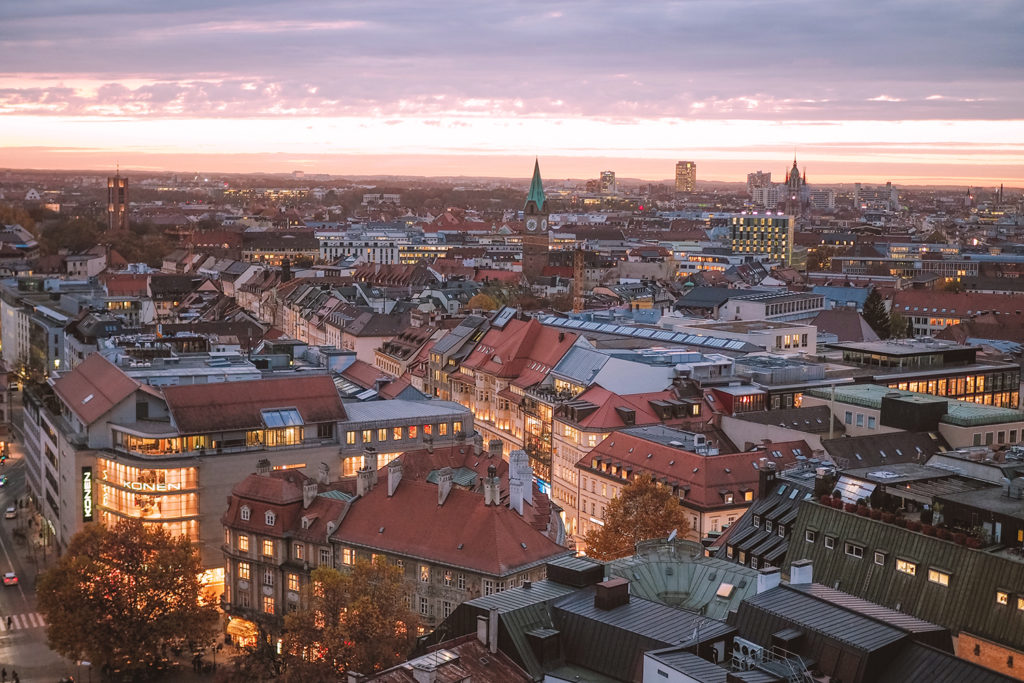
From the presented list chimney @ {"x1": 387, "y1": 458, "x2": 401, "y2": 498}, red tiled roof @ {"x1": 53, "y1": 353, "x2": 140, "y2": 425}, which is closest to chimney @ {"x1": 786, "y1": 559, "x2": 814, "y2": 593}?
chimney @ {"x1": 387, "y1": 458, "x2": 401, "y2": 498}

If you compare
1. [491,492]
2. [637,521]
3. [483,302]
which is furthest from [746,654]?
[483,302]

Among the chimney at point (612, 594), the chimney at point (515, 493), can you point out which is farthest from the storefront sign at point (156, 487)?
the chimney at point (612, 594)

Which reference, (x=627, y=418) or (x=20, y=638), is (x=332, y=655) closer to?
(x=20, y=638)

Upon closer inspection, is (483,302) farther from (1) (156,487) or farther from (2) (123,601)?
(2) (123,601)

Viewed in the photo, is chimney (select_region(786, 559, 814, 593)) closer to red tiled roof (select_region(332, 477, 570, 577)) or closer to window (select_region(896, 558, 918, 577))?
window (select_region(896, 558, 918, 577))

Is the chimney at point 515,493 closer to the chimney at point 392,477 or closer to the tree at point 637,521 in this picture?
the chimney at point 392,477
